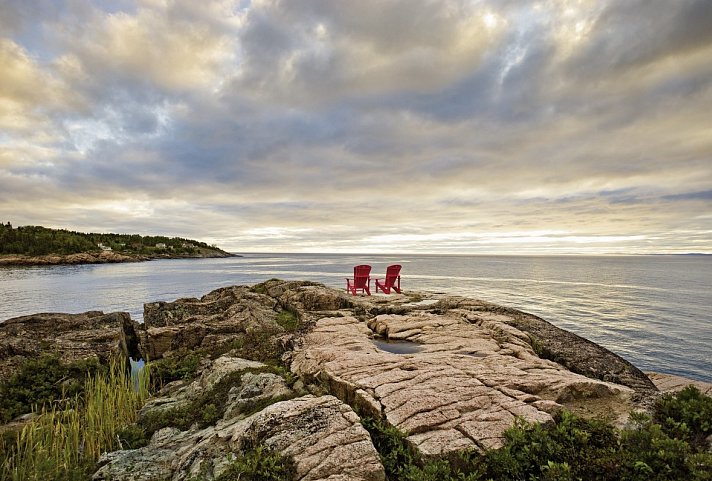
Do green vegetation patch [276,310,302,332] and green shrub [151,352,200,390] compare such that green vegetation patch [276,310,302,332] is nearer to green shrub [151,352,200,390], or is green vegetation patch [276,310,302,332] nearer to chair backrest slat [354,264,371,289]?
green shrub [151,352,200,390]

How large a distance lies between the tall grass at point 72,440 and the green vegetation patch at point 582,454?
600 centimetres

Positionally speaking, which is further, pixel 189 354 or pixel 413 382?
pixel 189 354

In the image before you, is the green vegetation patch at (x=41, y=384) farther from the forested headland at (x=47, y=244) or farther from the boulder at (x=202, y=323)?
the forested headland at (x=47, y=244)

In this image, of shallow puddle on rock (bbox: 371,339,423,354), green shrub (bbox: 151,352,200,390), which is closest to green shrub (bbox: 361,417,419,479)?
shallow puddle on rock (bbox: 371,339,423,354)

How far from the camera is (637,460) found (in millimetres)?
4996

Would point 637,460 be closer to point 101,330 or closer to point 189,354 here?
point 189,354

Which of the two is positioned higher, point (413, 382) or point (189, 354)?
point (413, 382)

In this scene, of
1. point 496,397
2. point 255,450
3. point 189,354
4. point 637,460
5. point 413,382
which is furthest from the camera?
point 189,354

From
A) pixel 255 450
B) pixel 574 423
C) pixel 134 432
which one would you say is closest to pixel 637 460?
pixel 574 423

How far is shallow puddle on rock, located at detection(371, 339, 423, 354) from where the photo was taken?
1105 cm

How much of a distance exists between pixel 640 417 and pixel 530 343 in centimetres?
567

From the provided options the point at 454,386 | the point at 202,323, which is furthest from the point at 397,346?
the point at 202,323

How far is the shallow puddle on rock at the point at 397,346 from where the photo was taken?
36.2 ft

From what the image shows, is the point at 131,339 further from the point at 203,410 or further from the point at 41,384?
the point at 203,410
